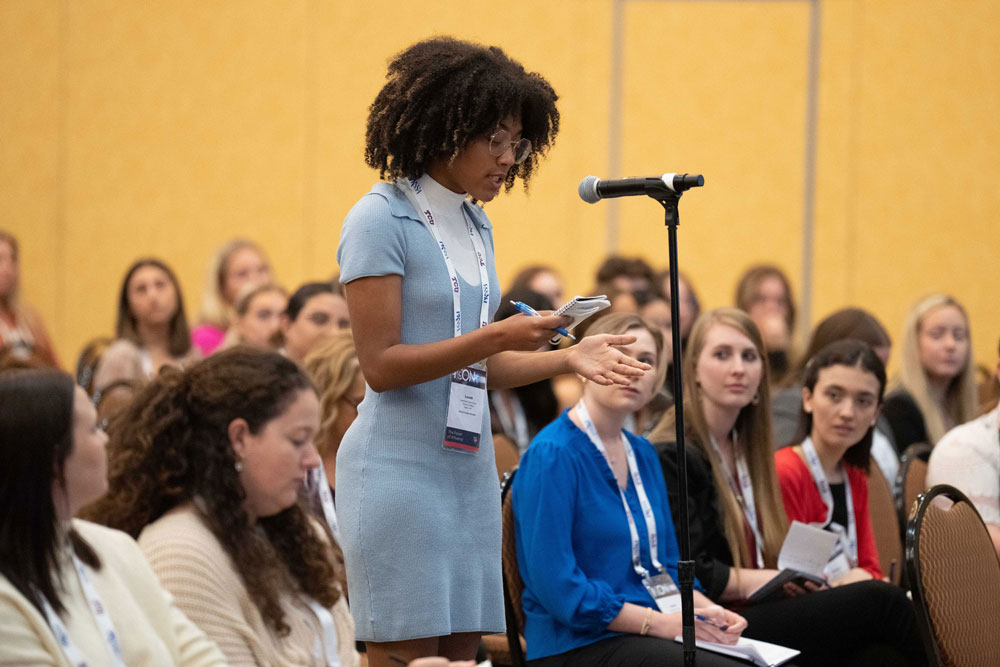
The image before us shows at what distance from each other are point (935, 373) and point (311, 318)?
2.35 metres

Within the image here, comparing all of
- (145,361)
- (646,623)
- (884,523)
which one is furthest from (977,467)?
(145,361)

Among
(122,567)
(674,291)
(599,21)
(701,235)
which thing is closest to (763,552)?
(674,291)

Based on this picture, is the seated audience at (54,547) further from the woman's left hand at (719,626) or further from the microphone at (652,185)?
the woman's left hand at (719,626)

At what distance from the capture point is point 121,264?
6.98 metres

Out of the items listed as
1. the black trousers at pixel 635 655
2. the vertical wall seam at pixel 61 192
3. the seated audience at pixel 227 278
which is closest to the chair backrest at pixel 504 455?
the black trousers at pixel 635 655

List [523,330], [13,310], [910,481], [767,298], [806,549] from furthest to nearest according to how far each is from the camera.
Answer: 1. [767,298]
2. [13,310]
3. [910,481]
4. [806,549]
5. [523,330]

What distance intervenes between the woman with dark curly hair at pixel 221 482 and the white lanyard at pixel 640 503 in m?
0.88

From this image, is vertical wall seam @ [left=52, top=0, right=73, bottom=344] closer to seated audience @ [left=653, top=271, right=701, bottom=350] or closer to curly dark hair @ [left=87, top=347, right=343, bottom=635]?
seated audience @ [left=653, top=271, right=701, bottom=350]

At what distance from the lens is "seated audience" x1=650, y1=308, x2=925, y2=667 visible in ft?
9.02

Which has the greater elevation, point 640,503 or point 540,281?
point 540,281

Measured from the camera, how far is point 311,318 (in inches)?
149

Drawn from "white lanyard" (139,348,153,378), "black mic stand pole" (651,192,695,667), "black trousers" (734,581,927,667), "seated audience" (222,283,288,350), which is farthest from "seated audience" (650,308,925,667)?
"white lanyard" (139,348,153,378)

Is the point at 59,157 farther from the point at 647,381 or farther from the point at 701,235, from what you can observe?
the point at 647,381

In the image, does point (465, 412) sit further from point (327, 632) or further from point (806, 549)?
point (806, 549)
